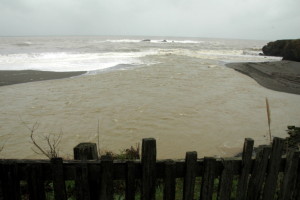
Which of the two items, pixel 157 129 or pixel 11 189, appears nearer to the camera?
pixel 11 189

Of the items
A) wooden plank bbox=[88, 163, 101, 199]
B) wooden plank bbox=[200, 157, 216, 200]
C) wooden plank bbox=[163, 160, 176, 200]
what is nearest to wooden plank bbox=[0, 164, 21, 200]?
wooden plank bbox=[88, 163, 101, 199]

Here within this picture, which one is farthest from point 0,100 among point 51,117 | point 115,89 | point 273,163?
point 273,163

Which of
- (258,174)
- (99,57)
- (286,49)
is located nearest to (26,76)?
(99,57)

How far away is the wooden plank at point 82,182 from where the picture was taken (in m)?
2.09

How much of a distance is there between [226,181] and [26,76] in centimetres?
1640

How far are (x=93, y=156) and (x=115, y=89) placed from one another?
10.5 meters

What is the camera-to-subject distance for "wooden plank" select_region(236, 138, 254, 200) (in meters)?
2.36

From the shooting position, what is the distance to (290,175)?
2594 mm

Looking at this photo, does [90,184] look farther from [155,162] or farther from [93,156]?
[155,162]

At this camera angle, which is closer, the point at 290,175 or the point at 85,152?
the point at 85,152

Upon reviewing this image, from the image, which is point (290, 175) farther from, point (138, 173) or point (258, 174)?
point (138, 173)

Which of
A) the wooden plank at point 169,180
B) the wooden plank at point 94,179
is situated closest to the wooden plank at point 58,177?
the wooden plank at point 94,179

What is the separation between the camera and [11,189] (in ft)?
7.02

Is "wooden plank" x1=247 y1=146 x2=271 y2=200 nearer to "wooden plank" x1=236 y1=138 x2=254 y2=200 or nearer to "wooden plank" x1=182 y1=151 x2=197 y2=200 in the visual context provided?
"wooden plank" x1=236 y1=138 x2=254 y2=200
